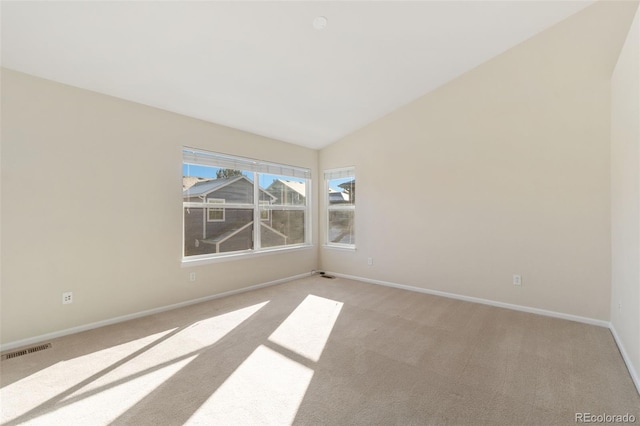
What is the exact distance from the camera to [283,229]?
4.79 metres

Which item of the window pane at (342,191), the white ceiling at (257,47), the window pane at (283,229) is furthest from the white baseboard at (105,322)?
the white ceiling at (257,47)

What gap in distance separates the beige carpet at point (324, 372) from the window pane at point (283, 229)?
1560 mm

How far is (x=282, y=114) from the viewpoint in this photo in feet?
12.4

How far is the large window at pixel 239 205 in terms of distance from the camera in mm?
3576

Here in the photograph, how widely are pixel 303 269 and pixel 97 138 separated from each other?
3.50 metres

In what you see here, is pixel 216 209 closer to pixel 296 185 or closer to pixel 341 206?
pixel 296 185

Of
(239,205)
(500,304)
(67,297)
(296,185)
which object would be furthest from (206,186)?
(500,304)

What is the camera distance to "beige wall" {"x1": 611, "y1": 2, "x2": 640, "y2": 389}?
1962 millimetres

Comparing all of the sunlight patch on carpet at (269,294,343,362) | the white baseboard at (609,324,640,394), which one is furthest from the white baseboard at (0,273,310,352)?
the white baseboard at (609,324,640,394)

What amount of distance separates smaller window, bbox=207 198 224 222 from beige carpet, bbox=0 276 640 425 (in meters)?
1.29

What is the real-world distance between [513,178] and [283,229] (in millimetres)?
3444

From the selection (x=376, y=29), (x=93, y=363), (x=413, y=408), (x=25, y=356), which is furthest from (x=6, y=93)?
(x=413, y=408)

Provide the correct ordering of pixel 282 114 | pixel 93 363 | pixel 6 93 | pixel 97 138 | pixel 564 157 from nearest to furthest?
pixel 93 363
pixel 6 93
pixel 97 138
pixel 564 157
pixel 282 114

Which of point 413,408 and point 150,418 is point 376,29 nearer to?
point 413,408
